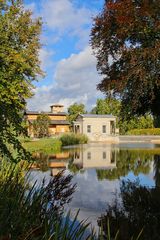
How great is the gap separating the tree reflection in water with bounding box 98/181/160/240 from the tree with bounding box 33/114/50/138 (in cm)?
3646

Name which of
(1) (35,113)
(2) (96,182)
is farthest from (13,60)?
(1) (35,113)

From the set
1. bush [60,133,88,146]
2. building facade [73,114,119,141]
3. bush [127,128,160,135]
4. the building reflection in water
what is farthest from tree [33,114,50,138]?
the building reflection in water

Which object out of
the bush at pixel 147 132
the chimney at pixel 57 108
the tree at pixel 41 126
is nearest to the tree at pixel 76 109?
the chimney at pixel 57 108

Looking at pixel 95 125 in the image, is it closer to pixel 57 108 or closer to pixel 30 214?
pixel 57 108

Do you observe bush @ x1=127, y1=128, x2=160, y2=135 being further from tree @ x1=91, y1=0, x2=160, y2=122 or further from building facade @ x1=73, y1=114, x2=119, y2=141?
tree @ x1=91, y1=0, x2=160, y2=122

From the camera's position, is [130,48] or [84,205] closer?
[84,205]

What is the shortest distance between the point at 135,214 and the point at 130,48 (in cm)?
454

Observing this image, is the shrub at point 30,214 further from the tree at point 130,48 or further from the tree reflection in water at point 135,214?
the tree at point 130,48

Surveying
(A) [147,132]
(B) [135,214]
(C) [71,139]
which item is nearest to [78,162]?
(B) [135,214]

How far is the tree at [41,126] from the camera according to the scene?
150ft

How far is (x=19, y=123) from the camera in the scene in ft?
16.1

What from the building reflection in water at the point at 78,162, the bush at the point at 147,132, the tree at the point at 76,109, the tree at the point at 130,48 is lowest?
the building reflection in water at the point at 78,162

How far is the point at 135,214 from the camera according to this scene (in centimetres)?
680

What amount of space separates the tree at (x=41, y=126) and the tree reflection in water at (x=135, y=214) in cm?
3646
